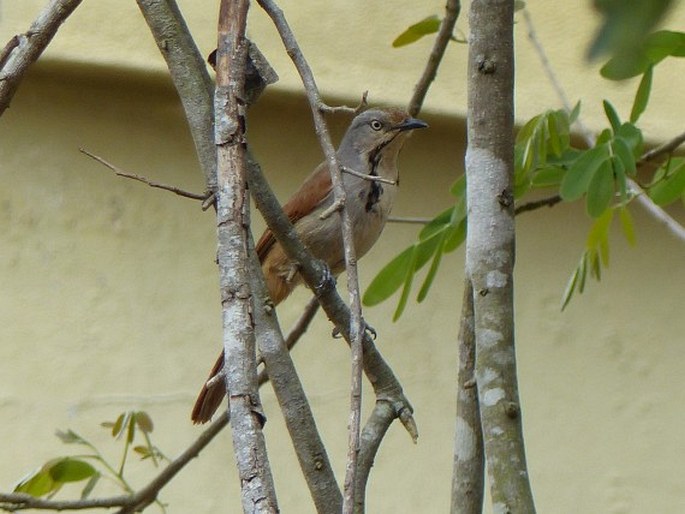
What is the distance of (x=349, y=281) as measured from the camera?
1.75m

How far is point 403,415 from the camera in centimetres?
264

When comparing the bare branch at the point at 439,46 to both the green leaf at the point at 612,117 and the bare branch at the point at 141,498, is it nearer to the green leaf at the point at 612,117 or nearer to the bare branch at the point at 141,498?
the green leaf at the point at 612,117

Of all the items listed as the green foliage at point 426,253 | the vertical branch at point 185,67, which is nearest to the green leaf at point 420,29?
the green foliage at point 426,253

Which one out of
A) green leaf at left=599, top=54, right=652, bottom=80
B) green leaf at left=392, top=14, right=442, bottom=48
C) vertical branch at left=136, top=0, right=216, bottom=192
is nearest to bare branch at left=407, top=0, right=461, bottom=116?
green leaf at left=392, top=14, right=442, bottom=48

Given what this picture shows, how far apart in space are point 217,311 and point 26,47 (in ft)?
9.01

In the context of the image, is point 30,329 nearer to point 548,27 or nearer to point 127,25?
point 127,25

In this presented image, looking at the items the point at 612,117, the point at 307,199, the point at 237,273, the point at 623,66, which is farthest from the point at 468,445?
the point at 623,66

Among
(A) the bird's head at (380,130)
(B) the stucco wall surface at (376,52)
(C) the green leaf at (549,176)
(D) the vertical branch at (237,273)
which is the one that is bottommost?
(D) the vertical branch at (237,273)

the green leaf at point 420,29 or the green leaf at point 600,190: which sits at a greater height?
the green leaf at point 420,29

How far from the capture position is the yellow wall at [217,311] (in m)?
4.79

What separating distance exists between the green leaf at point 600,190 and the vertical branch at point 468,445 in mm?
364

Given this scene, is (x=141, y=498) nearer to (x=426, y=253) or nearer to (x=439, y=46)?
(x=426, y=253)

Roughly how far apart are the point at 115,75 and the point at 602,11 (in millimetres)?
4382

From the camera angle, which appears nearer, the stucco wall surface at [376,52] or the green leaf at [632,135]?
the green leaf at [632,135]
